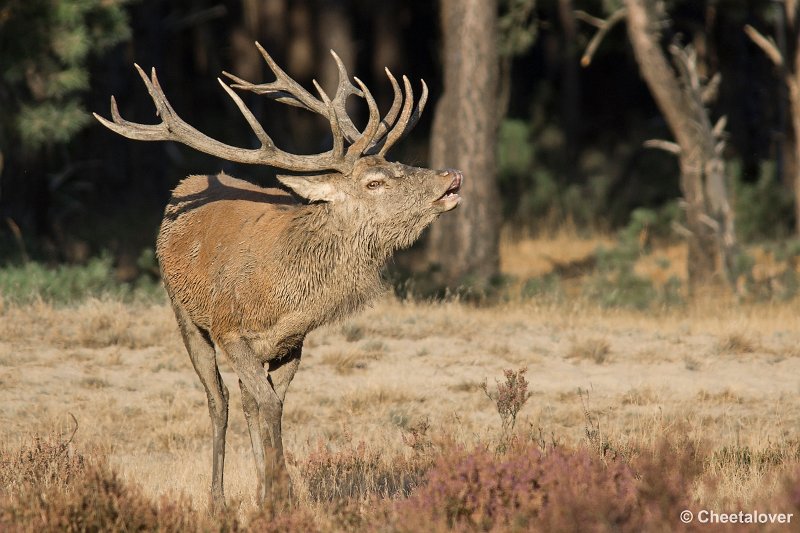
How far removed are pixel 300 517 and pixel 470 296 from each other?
873 centimetres

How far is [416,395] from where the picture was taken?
1042cm

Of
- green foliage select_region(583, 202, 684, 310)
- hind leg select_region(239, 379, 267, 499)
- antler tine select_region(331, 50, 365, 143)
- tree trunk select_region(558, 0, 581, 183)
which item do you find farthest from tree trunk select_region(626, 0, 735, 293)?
tree trunk select_region(558, 0, 581, 183)

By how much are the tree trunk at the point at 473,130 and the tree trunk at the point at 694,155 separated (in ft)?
6.36

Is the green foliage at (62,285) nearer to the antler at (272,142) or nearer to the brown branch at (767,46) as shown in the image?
the antler at (272,142)

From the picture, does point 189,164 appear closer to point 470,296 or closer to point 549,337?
point 470,296

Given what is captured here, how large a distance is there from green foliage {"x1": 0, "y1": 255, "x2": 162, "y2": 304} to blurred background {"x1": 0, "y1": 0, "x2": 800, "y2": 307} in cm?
9

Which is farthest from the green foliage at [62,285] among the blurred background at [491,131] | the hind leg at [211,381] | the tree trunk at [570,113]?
the tree trunk at [570,113]

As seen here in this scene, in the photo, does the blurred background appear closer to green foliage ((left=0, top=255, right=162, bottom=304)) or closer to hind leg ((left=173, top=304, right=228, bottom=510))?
green foliage ((left=0, top=255, right=162, bottom=304))

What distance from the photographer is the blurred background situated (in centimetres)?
1533

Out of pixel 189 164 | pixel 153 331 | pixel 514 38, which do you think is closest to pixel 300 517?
pixel 153 331

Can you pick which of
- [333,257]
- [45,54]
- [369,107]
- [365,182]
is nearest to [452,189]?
[365,182]

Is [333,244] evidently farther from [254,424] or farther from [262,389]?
[254,424]

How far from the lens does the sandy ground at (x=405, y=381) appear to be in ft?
30.6

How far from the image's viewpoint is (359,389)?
10406mm
